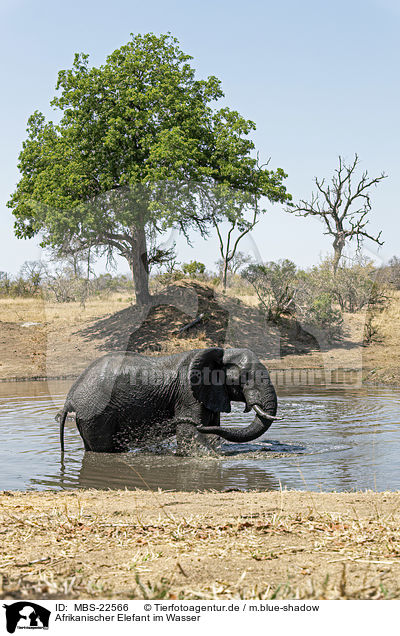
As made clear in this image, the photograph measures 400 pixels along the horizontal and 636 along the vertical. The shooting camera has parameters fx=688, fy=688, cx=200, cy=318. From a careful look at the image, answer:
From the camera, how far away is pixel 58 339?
26.0 metres

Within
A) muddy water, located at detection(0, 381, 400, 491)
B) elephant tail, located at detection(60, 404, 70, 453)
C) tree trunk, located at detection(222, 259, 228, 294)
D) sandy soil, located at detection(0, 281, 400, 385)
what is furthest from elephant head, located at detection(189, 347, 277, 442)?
tree trunk, located at detection(222, 259, 228, 294)

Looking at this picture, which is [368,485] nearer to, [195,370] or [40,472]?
[195,370]

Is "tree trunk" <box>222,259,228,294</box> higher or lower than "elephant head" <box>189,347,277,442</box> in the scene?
higher

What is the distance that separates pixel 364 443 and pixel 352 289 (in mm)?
21209

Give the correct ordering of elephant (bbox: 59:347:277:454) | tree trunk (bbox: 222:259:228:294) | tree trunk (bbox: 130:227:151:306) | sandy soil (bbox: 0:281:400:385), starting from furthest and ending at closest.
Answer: tree trunk (bbox: 130:227:151:306) < tree trunk (bbox: 222:259:228:294) < sandy soil (bbox: 0:281:400:385) < elephant (bbox: 59:347:277:454)

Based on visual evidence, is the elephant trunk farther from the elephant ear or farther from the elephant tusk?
the elephant ear

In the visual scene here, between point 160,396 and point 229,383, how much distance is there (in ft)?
3.37

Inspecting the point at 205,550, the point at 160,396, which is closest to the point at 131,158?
the point at 160,396

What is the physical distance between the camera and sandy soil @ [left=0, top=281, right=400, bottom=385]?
2312cm
